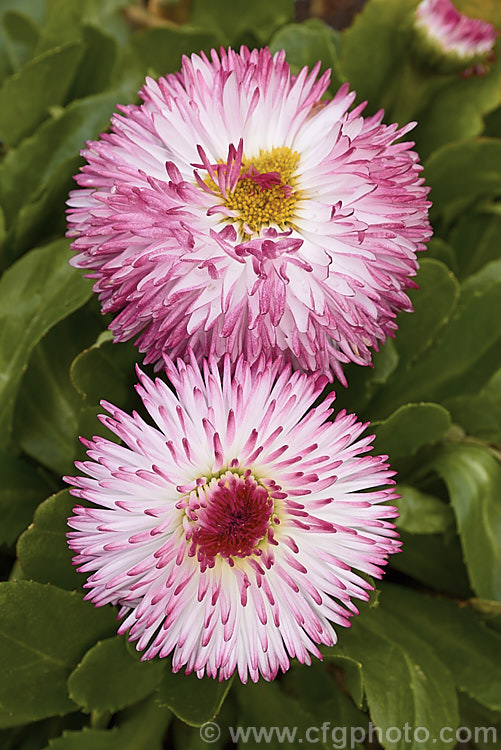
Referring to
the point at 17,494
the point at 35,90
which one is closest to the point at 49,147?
the point at 35,90

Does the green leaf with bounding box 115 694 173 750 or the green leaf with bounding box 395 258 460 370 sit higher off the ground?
the green leaf with bounding box 395 258 460 370

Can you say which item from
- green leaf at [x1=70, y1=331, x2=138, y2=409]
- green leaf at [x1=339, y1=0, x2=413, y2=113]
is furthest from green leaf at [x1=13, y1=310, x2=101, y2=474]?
green leaf at [x1=339, y1=0, x2=413, y2=113]

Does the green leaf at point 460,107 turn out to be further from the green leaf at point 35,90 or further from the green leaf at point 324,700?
the green leaf at point 324,700

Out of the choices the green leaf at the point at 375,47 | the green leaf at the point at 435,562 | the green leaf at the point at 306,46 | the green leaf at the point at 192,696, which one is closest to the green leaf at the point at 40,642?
the green leaf at the point at 192,696

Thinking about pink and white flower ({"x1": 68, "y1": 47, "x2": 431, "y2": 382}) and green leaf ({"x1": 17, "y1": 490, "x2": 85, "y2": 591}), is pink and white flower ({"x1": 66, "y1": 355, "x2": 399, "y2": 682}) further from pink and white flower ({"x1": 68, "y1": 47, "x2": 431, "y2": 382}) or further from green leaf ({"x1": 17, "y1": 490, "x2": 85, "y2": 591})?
green leaf ({"x1": 17, "y1": 490, "x2": 85, "y2": 591})

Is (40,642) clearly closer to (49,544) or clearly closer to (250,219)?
(49,544)

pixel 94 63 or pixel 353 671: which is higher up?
pixel 94 63

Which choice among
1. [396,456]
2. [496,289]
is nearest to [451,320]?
[496,289]
